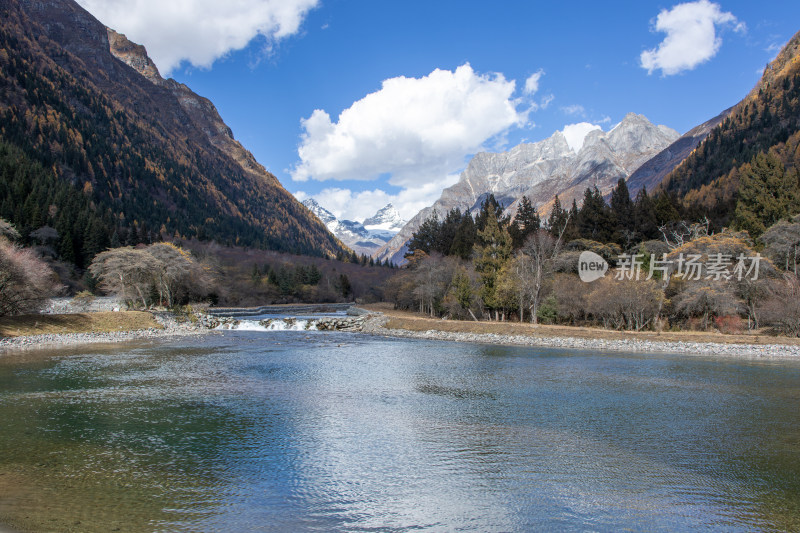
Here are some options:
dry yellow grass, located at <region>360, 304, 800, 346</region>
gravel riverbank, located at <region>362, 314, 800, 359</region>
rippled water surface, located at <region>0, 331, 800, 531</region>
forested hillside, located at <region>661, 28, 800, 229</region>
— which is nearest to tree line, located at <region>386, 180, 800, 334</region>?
dry yellow grass, located at <region>360, 304, 800, 346</region>

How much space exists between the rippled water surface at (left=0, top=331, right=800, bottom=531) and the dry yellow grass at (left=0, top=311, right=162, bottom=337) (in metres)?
15.6

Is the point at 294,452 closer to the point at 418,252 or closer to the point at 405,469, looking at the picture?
the point at 405,469

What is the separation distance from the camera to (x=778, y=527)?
965 cm

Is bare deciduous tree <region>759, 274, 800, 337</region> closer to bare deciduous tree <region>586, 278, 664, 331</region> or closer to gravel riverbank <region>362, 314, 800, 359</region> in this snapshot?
gravel riverbank <region>362, 314, 800, 359</region>

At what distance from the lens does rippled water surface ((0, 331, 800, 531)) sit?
10078 mm

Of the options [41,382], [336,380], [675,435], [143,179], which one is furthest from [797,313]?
[143,179]

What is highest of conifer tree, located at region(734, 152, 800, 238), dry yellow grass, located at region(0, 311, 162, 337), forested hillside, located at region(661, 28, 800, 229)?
forested hillside, located at region(661, 28, 800, 229)

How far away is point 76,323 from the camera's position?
4628 cm

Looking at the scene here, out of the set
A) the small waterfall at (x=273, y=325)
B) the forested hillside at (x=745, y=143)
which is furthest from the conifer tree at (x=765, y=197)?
the small waterfall at (x=273, y=325)

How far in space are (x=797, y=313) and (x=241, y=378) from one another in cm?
4571

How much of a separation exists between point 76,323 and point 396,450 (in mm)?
45030

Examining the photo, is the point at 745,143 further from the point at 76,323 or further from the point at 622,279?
the point at 76,323

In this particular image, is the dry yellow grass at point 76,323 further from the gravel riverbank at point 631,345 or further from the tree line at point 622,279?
the tree line at point 622,279

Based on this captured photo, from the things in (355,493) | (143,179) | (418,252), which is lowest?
(355,493)
